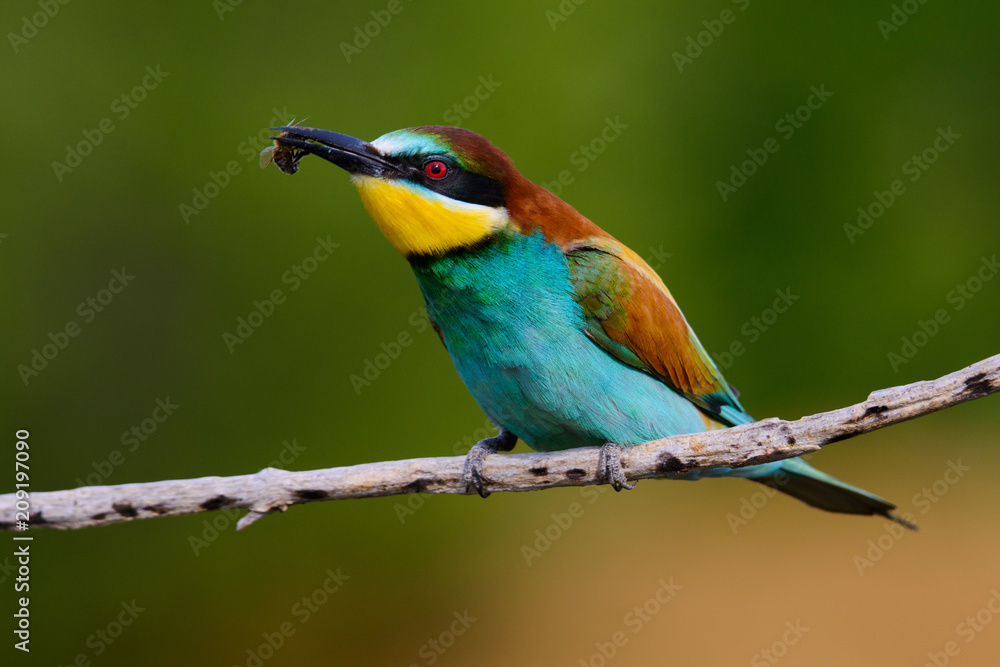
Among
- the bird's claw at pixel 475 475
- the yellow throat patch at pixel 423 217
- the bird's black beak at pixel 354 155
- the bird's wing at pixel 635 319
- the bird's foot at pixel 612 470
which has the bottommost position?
the bird's foot at pixel 612 470

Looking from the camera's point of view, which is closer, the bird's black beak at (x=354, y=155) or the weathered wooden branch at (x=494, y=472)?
the weathered wooden branch at (x=494, y=472)

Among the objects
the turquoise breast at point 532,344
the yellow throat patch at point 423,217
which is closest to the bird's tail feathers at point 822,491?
the turquoise breast at point 532,344

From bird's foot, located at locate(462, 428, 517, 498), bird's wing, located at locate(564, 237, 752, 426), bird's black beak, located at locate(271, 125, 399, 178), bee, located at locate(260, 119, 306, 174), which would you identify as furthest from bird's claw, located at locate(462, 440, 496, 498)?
bee, located at locate(260, 119, 306, 174)

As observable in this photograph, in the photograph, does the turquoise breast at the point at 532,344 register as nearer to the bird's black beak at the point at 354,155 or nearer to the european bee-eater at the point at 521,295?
the european bee-eater at the point at 521,295

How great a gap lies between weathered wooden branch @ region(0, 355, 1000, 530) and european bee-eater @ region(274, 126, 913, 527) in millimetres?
134

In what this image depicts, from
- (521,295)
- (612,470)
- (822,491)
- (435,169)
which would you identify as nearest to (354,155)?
(435,169)

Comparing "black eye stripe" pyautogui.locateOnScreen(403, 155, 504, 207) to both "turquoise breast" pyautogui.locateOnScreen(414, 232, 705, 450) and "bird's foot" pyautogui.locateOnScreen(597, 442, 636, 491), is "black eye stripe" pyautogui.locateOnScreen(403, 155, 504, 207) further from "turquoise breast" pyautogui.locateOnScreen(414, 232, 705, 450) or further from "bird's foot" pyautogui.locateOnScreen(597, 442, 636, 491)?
"bird's foot" pyautogui.locateOnScreen(597, 442, 636, 491)

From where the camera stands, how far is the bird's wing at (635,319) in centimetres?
261

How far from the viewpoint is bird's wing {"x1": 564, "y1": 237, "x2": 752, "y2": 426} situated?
8.55 ft

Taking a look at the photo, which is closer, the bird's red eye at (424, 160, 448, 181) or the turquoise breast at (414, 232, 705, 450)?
the bird's red eye at (424, 160, 448, 181)

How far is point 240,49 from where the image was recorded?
4.74m

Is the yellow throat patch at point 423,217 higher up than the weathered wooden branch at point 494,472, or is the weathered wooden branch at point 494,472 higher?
the yellow throat patch at point 423,217

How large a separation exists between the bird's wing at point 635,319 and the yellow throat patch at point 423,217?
0.31 metres

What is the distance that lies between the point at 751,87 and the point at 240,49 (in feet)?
9.36
